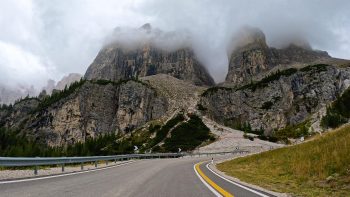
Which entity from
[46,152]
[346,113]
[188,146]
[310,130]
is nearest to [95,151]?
[188,146]

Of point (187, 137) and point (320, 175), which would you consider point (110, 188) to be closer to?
point (320, 175)

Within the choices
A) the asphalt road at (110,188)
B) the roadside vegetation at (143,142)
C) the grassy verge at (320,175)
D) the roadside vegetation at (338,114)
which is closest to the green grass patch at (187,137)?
the roadside vegetation at (143,142)

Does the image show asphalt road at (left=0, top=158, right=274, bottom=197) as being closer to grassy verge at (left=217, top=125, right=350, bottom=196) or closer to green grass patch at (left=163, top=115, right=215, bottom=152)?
grassy verge at (left=217, top=125, right=350, bottom=196)

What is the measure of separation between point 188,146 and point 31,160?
141178 millimetres

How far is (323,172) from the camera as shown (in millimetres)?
14453

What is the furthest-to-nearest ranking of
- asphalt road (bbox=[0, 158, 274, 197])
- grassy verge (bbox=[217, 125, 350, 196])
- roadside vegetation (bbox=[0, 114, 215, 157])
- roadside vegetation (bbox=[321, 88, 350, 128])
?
roadside vegetation (bbox=[321, 88, 350, 128]), roadside vegetation (bbox=[0, 114, 215, 157]), grassy verge (bbox=[217, 125, 350, 196]), asphalt road (bbox=[0, 158, 274, 197])

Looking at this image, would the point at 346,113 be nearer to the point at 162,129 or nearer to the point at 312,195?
the point at 162,129

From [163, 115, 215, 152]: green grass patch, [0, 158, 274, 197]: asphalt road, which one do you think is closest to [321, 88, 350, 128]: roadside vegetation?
[163, 115, 215, 152]: green grass patch

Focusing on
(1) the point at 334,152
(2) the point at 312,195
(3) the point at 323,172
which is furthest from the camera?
(1) the point at 334,152

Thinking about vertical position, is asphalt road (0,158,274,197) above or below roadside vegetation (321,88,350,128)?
below

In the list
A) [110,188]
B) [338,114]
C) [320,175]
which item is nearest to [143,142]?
[338,114]

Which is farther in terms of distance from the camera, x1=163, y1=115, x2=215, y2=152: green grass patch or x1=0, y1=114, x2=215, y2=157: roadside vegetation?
x1=163, y1=115, x2=215, y2=152: green grass patch

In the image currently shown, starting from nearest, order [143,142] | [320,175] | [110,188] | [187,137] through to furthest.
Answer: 1. [110,188]
2. [320,175]
3. [187,137]
4. [143,142]

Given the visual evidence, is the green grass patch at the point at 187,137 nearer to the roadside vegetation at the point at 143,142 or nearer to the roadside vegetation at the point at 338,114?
the roadside vegetation at the point at 143,142
